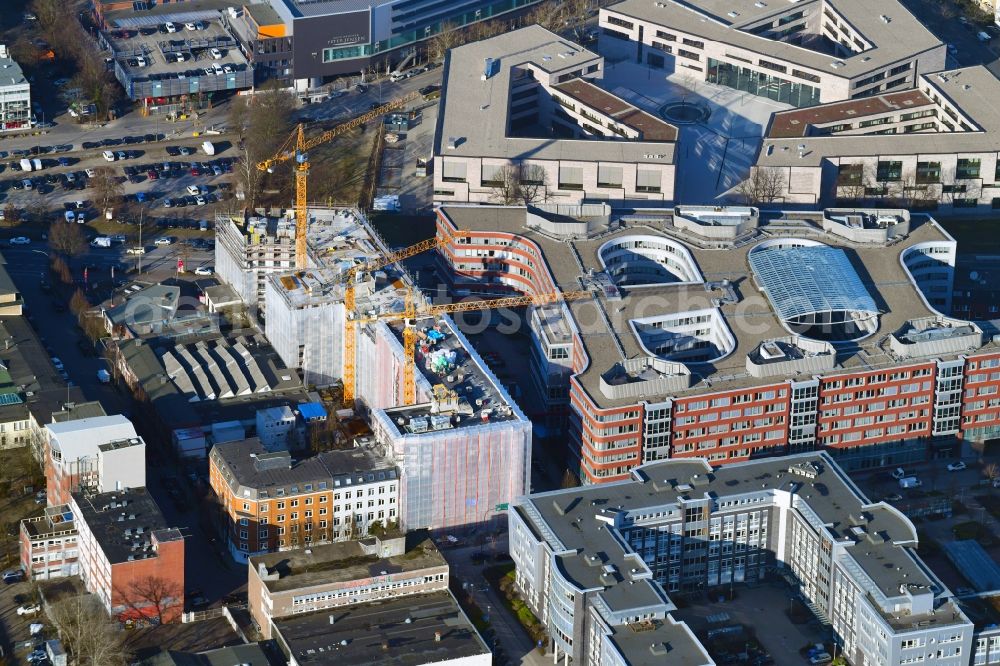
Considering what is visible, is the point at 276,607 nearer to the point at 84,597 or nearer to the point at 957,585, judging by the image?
the point at 84,597

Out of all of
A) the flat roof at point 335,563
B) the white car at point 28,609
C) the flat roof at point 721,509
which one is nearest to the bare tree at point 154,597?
the flat roof at point 335,563

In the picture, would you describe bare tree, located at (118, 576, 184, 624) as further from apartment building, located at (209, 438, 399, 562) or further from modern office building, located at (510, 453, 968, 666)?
modern office building, located at (510, 453, 968, 666)

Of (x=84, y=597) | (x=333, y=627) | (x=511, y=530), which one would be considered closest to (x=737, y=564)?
(x=511, y=530)

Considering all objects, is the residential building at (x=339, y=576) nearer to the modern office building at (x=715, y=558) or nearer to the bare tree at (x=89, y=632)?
the modern office building at (x=715, y=558)

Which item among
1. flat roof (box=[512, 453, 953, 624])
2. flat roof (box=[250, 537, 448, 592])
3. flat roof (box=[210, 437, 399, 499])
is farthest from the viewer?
flat roof (box=[210, 437, 399, 499])

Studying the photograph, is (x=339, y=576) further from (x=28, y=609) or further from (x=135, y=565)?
(x=28, y=609)

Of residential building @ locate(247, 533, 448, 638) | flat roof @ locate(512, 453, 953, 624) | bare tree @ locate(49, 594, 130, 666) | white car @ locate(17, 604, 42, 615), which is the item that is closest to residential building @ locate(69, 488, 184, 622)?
bare tree @ locate(49, 594, 130, 666)

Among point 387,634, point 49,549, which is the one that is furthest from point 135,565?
point 387,634
